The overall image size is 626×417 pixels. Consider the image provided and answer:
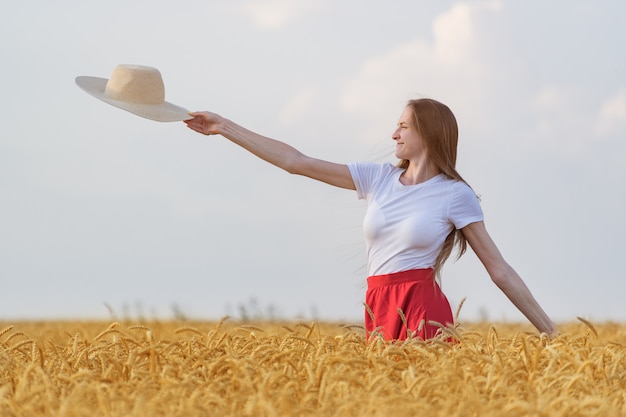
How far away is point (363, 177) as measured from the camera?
5188mm

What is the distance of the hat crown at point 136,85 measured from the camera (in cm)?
546

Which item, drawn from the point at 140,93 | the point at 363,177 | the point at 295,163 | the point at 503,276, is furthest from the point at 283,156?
the point at 503,276

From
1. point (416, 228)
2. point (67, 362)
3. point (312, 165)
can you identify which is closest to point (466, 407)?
point (67, 362)

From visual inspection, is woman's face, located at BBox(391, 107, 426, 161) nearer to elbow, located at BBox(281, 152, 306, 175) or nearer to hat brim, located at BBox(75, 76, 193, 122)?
elbow, located at BBox(281, 152, 306, 175)

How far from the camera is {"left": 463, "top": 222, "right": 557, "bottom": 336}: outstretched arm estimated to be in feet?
16.1

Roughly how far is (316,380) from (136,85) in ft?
9.76

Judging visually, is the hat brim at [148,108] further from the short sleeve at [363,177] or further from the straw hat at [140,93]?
the short sleeve at [363,177]

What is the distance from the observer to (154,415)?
2512mm

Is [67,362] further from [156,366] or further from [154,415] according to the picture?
[154,415]

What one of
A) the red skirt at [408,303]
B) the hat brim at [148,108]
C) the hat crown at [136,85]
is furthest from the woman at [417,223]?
the hat crown at [136,85]

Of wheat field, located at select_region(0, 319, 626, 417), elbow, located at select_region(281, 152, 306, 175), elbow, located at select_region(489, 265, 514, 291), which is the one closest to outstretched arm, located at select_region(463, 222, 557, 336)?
elbow, located at select_region(489, 265, 514, 291)

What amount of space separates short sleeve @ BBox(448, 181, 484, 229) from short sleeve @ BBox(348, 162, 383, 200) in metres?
0.47

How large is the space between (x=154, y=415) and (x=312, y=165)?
283 centimetres

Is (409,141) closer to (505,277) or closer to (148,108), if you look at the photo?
(505,277)
